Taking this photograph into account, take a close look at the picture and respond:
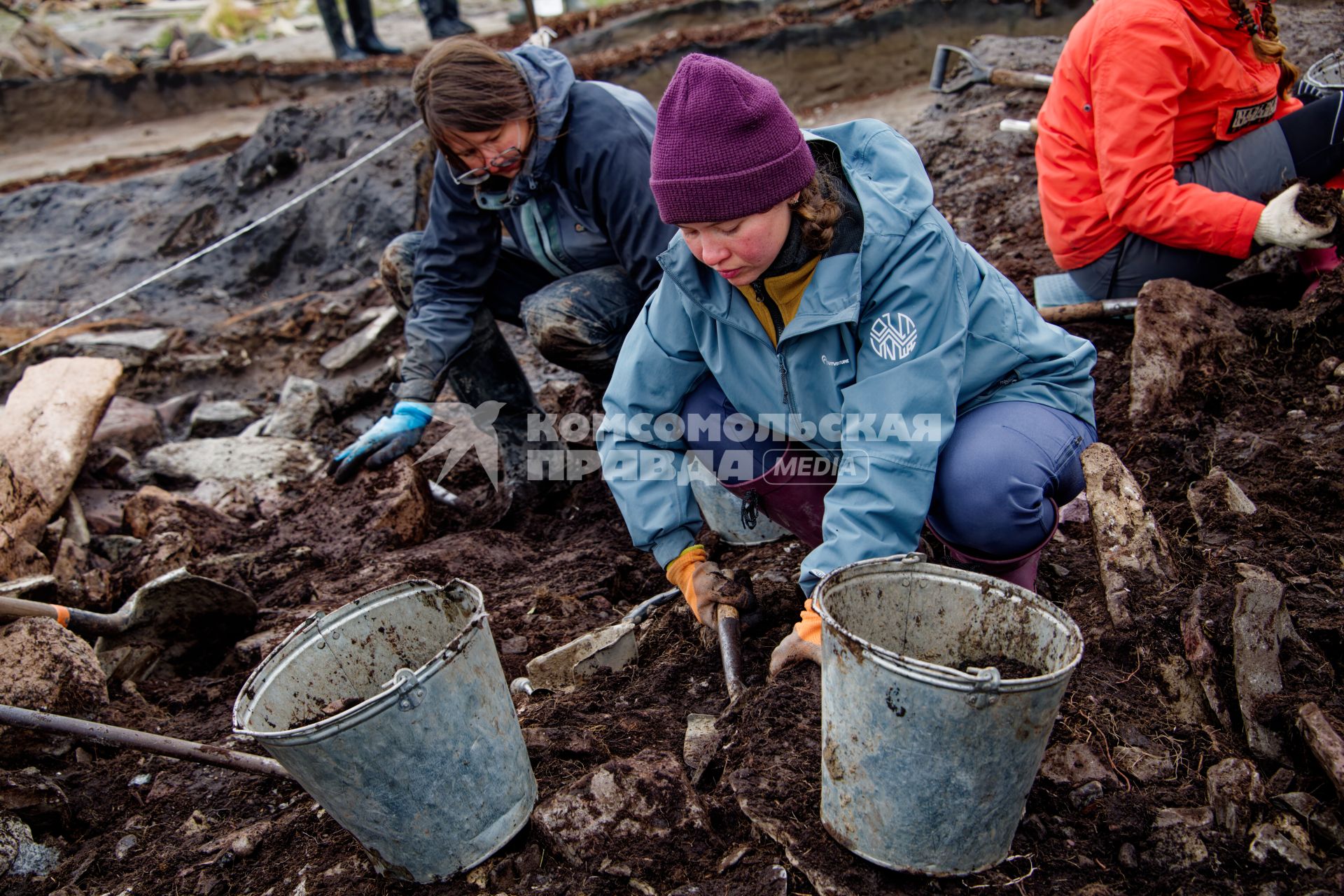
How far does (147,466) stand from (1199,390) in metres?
4.28

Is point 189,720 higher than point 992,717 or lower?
lower

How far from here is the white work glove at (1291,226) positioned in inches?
107

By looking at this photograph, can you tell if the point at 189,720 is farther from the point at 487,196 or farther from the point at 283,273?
the point at 283,273

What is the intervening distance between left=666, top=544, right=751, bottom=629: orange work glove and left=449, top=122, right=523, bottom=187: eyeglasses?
133 cm

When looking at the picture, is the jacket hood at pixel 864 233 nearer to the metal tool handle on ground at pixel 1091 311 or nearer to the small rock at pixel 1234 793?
the small rock at pixel 1234 793

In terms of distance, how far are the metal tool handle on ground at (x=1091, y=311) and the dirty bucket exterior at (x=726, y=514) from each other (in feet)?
4.50

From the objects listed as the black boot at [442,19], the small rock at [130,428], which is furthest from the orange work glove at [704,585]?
the black boot at [442,19]

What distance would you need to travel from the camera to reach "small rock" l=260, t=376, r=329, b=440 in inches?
176

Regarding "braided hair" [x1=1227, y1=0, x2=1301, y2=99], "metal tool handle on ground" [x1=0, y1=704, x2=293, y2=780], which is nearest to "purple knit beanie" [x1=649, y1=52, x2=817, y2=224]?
"metal tool handle on ground" [x1=0, y1=704, x2=293, y2=780]

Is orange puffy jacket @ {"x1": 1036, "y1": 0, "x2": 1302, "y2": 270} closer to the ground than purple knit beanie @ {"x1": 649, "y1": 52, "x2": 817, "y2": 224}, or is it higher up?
closer to the ground

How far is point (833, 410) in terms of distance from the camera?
2047 mm

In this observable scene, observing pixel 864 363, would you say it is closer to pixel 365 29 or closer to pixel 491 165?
pixel 491 165

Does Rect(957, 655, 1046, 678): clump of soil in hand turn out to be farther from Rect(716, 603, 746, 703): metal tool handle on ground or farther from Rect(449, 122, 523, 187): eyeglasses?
Rect(449, 122, 523, 187): eyeglasses

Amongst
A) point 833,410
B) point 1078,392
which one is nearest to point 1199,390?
point 1078,392
